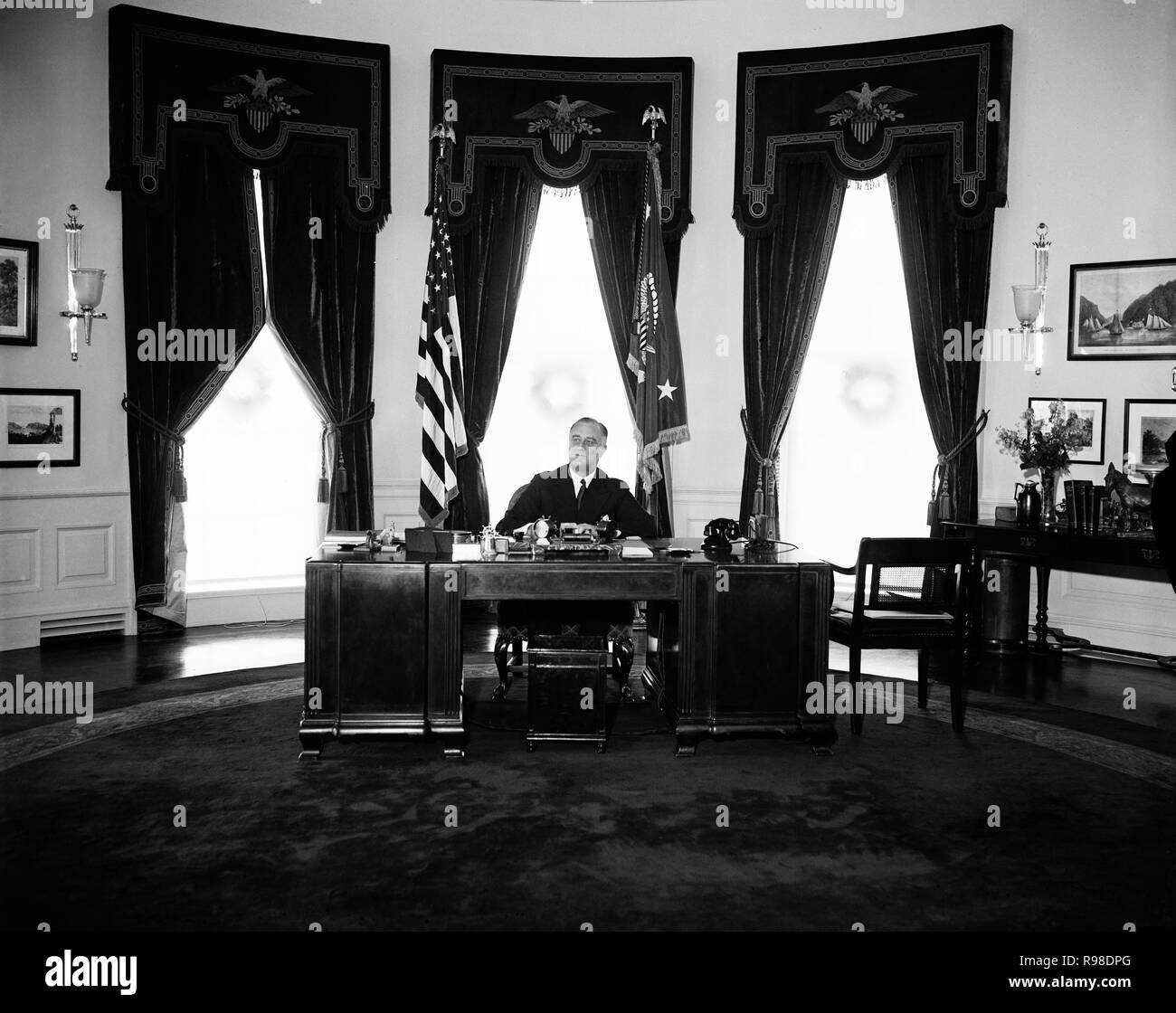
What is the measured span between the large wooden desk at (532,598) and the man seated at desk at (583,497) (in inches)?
44.1

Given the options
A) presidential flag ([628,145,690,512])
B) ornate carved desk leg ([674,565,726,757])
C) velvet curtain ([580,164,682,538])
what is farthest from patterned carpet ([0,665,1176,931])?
velvet curtain ([580,164,682,538])

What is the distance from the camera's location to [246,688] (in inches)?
238

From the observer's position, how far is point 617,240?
819 cm

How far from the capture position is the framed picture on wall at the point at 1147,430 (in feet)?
23.5

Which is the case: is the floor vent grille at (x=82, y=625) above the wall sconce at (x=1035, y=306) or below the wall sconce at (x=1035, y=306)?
below

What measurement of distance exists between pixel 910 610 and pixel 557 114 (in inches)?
184

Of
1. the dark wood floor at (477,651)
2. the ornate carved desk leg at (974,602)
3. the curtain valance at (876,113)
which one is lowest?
the dark wood floor at (477,651)

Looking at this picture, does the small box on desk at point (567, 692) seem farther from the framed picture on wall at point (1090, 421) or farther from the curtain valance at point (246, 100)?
the curtain valance at point (246, 100)

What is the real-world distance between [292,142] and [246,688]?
3922 mm

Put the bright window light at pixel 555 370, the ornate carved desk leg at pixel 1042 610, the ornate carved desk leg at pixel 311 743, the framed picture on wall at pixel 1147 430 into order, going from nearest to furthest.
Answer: the ornate carved desk leg at pixel 311 743 → the framed picture on wall at pixel 1147 430 → the ornate carved desk leg at pixel 1042 610 → the bright window light at pixel 555 370

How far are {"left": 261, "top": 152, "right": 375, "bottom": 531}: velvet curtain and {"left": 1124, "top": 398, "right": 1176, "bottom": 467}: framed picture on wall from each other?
5.25m

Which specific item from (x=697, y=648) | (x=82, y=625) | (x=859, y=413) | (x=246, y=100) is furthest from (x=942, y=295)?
(x=82, y=625)

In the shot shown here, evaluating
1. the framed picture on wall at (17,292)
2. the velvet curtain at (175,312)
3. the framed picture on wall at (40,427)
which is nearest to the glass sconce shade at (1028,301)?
the velvet curtain at (175,312)
